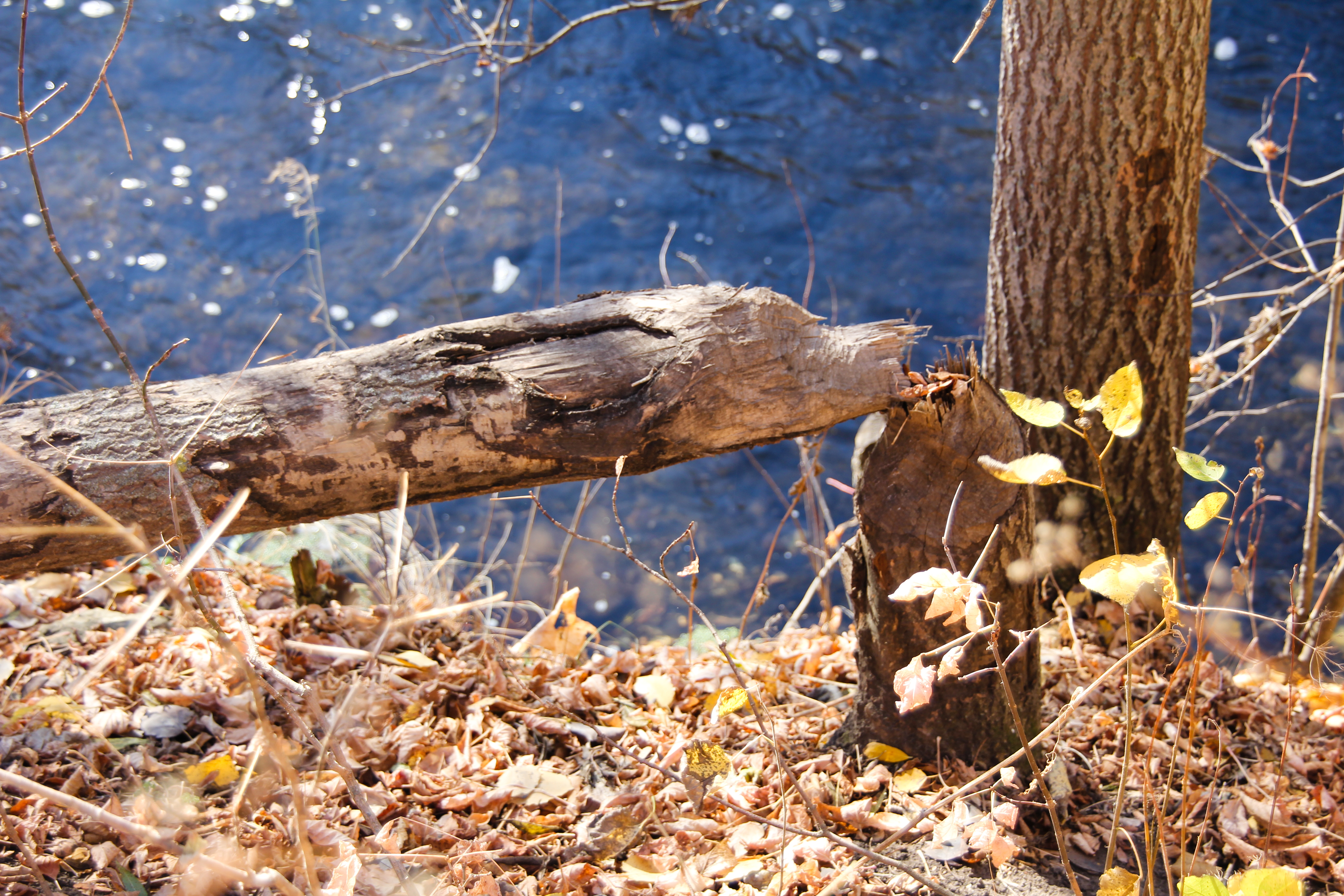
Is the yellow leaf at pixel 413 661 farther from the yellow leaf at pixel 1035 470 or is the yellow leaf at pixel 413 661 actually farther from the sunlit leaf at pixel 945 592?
the yellow leaf at pixel 1035 470

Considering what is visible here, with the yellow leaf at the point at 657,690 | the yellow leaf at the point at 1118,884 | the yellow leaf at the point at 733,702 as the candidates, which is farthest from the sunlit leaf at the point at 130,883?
the yellow leaf at the point at 1118,884

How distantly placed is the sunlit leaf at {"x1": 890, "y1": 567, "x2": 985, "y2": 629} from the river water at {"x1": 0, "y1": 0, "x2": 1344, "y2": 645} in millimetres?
4398

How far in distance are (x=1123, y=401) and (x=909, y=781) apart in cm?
120

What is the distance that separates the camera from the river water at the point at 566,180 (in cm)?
632

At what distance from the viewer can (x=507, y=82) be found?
7711 mm

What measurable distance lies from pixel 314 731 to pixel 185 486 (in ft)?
3.52

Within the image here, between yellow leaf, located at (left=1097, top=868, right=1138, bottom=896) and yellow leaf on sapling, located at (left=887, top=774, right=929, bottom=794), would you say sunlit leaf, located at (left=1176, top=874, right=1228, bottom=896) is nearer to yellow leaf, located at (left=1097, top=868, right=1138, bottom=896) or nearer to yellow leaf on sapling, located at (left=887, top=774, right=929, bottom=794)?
yellow leaf, located at (left=1097, top=868, right=1138, bottom=896)

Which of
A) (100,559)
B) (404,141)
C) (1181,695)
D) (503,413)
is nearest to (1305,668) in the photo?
(1181,695)

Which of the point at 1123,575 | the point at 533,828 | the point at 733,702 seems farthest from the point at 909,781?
the point at 1123,575

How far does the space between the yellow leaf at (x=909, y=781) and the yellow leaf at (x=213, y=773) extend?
1.61 metres

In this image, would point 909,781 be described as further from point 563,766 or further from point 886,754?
point 563,766

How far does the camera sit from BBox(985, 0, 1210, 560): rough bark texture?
95.6 inches

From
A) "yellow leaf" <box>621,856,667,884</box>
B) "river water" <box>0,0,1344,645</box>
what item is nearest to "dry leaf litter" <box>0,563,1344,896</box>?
"yellow leaf" <box>621,856,667,884</box>

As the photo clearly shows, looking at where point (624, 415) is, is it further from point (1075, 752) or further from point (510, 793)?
point (1075, 752)
